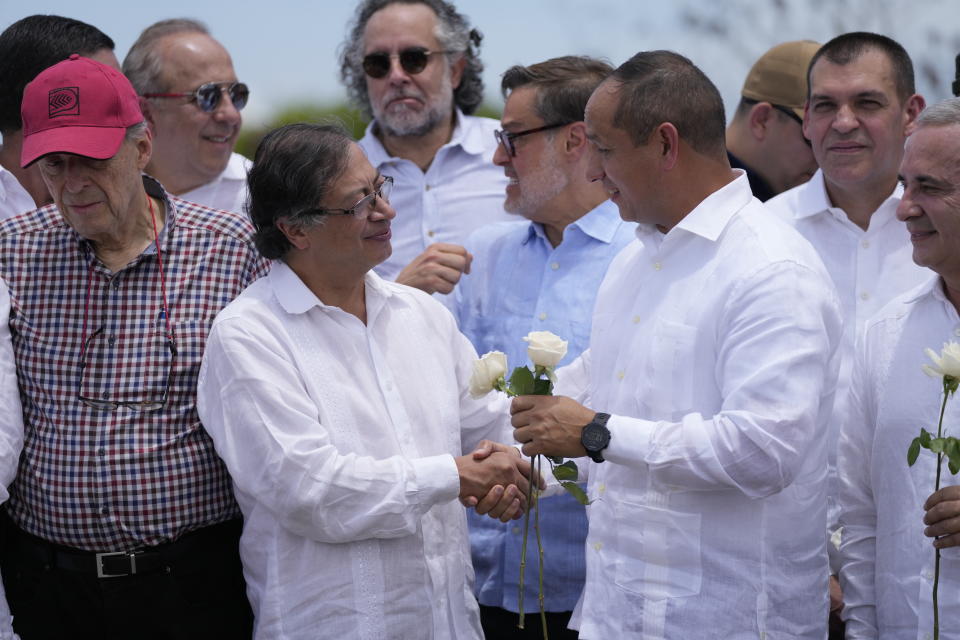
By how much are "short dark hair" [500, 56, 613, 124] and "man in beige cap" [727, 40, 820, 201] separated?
1573mm

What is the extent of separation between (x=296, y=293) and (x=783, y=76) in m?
3.46

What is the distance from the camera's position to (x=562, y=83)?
5098 mm

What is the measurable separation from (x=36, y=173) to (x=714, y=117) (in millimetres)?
2776

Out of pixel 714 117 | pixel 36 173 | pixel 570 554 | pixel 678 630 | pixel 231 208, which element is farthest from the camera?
pixel 231 208

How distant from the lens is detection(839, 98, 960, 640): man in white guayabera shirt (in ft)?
12.5

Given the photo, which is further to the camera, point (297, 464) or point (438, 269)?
point (438, 269)

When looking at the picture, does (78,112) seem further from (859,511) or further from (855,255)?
(855,255)

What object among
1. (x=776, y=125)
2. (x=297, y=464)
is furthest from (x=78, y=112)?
(x=776, y=125)

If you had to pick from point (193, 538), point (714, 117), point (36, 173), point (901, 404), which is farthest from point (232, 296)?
point (901, 404)

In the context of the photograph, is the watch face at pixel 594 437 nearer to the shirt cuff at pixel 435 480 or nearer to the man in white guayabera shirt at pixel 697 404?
the man in white guayabera shirt at pixel 697 404

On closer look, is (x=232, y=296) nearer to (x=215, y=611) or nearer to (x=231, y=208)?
(x=215, y=611)

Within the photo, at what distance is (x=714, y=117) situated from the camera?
392cm

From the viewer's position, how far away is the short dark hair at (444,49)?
632 centimetres

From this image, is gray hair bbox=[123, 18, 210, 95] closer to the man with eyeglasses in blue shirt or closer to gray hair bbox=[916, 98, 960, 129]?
the man with eyeglasses in blue shirt
